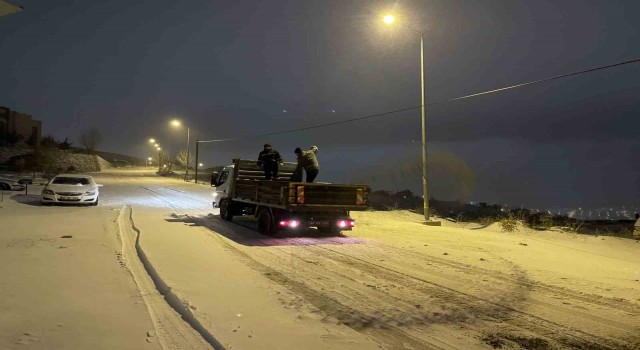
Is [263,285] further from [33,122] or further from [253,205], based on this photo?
[33,122]

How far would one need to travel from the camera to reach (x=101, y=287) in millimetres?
6301

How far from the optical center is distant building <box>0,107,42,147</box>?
7912cm

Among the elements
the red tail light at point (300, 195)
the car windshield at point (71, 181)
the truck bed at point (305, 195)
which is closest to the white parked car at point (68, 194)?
the car windshield at point (71, 181)

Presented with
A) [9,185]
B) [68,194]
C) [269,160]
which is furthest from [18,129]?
[269,160]

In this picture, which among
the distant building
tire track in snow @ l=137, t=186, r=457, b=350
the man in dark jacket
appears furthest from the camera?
the distant building

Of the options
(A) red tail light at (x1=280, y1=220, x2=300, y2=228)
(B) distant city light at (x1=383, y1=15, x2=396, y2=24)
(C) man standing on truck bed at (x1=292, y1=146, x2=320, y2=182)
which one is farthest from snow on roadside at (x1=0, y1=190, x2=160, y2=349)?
(B) distant city light at (x1=383, y1=15, x2=396, y2=24)

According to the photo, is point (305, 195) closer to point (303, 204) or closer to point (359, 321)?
point (303, 204)

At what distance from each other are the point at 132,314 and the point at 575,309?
5500 mm

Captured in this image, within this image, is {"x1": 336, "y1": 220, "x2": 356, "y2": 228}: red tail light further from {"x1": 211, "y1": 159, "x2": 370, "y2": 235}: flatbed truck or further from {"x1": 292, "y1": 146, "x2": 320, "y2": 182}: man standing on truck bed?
{"x1": 292, "y1": 146, "x2": 320, "y2": 182}: man standing on truck bed

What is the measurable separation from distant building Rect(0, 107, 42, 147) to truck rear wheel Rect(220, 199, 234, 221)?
7914 cm

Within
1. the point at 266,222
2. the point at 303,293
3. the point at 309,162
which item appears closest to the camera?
the point at 303,293

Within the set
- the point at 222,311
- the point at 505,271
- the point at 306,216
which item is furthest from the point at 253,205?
the point at 222,311

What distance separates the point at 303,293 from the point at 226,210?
984 cm

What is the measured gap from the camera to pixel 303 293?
651 centimetres
